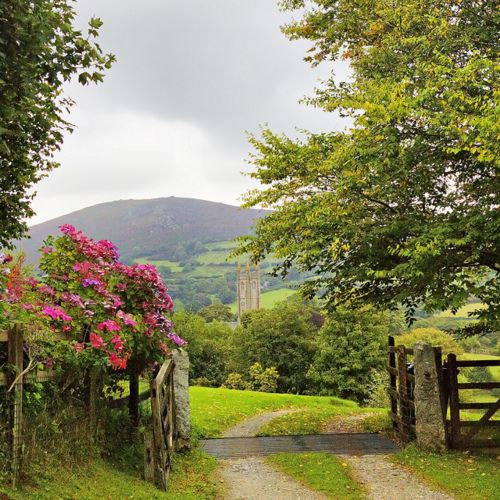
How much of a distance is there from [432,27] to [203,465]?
11030 millimetres

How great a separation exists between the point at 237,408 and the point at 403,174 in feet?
44.6

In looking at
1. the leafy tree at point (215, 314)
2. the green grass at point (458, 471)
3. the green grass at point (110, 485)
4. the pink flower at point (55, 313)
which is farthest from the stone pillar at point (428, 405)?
the leafy tree at point (215, 314)

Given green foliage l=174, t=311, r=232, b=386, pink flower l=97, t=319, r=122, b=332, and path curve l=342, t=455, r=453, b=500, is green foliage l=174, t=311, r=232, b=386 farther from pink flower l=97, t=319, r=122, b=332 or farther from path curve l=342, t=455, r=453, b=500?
pink flower l=97, t=319, r=122, b=332

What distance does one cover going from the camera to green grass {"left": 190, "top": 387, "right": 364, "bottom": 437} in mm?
16797

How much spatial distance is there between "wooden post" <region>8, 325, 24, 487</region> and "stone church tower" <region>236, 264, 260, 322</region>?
131 meters

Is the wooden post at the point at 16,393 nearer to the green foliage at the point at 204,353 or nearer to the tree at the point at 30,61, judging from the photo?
the tree at the point at 30,61

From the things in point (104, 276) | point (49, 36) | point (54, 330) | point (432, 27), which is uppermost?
point (432, 27)

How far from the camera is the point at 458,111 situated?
33.0 feet

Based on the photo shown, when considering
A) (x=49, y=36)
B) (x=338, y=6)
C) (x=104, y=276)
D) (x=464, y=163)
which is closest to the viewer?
(x=49, y=36)

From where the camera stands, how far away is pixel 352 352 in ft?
125

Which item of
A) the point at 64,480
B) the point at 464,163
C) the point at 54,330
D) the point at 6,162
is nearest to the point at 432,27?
the point at 464,163

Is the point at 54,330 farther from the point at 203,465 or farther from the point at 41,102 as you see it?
the point at 203,465

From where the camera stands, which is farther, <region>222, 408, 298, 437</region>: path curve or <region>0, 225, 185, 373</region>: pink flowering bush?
<region>222, 408, 298, 437</region>: path curve

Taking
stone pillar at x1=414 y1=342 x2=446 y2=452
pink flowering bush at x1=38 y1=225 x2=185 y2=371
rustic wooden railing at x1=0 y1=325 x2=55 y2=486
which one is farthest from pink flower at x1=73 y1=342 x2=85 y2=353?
stone pillar at x1=414 y1=342 x2=446 y2=452
